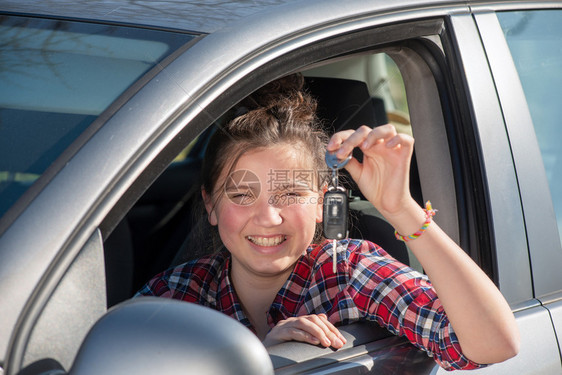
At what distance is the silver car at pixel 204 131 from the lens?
3.23 ft

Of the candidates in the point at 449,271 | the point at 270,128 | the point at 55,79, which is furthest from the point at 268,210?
the point at 55,79

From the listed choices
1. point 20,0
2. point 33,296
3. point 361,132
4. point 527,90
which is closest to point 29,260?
point 33,296

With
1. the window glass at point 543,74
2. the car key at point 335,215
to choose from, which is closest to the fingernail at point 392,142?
the car key at point 335,215

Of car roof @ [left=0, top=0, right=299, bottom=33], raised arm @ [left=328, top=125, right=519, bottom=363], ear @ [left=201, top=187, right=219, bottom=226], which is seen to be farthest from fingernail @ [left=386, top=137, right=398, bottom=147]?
ear @ [left=201, top=187, right=219, bottom=226]

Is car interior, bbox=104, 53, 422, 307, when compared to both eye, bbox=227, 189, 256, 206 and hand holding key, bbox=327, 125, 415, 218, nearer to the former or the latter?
eye, bbox=227, 189, 256, 206

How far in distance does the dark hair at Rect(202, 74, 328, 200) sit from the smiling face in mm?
38

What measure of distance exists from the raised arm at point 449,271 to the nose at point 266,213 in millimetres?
359

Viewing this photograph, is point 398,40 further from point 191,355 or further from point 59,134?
point 191,355

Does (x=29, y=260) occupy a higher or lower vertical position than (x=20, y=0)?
lower

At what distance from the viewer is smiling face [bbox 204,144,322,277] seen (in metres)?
1.70

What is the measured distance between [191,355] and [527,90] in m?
1.10

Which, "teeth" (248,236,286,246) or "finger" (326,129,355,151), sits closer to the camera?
"finger" (326,129,355,151)

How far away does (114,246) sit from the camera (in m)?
2.36

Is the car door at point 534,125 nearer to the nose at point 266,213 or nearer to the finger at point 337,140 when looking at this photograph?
the finger at point 337,140
